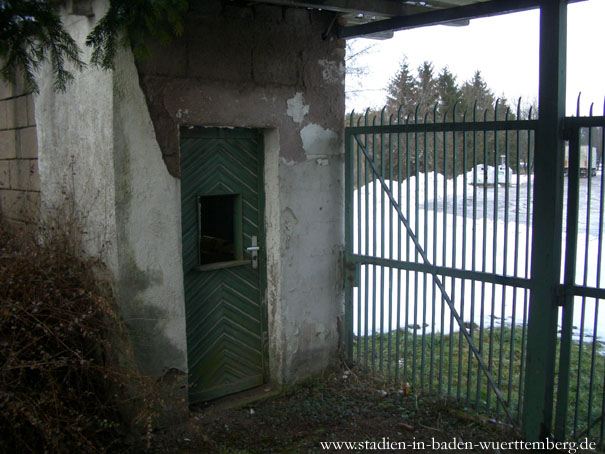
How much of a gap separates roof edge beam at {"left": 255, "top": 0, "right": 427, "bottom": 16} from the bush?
2473 mm

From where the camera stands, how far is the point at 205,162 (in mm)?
4516

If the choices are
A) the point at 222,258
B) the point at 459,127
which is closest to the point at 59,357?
the point at 222,258

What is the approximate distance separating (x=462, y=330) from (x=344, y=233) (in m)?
1.48

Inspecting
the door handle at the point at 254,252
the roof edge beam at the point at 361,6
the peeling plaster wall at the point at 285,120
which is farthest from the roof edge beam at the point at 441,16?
the door handle at the point at 254,252

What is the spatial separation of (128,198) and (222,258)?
109 centimetres

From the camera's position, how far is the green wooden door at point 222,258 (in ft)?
14.7

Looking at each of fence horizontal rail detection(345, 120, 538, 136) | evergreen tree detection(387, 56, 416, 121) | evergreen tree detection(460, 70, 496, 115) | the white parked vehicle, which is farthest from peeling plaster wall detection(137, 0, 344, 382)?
evergreen tree detection(460, 70, 496, 115)

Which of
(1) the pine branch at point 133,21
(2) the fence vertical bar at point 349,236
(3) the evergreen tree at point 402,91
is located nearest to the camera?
(1) the pine branch at point 133,21

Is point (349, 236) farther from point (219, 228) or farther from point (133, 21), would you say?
point (133, 21)

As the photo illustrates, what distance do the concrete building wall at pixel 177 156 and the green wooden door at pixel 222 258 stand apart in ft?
0.46

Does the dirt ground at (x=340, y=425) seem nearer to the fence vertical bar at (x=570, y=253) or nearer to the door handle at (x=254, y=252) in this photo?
the fence vertical bar at (x=570, y=253)

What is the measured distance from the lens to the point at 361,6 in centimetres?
443

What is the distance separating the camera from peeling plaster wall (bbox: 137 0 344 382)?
4227 millimetres

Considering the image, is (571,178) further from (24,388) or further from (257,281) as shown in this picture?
(24,388)
